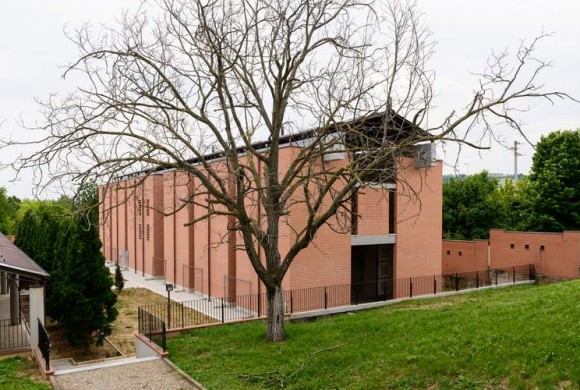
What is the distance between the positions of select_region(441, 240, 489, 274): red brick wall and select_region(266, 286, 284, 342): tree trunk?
17694 millimetres

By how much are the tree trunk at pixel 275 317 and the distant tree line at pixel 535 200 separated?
80.1 feet

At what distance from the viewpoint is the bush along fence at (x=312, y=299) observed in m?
17.8

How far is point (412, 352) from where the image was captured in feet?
32.0

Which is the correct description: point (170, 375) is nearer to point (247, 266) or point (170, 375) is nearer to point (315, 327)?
point (315, 327)

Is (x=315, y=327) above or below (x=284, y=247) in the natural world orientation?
below

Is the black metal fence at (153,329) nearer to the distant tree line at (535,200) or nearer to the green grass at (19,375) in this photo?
the green grass at (19,375)

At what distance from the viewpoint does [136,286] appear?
2886 cm

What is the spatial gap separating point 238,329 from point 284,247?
4.33m

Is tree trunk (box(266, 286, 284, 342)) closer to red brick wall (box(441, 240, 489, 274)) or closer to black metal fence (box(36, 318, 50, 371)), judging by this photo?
black metal fence (box(36, 318, 50, 371))

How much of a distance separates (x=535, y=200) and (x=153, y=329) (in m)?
27.8

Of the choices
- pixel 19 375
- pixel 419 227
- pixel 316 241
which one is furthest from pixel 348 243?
pixel 19 375

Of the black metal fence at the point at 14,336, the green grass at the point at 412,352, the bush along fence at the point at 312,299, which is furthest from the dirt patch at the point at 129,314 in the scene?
the green grass at the point at 412,352

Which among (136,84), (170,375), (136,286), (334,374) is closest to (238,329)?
(170,375)

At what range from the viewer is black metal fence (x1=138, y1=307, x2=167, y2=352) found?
503 inches
